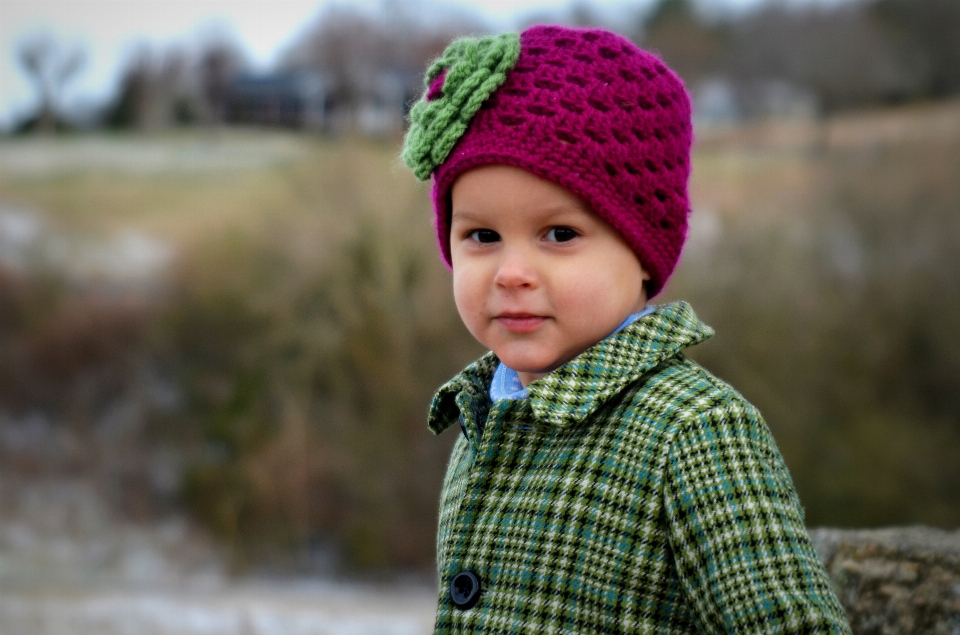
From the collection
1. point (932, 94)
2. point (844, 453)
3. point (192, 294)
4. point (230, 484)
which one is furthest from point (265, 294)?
point (932, 94)

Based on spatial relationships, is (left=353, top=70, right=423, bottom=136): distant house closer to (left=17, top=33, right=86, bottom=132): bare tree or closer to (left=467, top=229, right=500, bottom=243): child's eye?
(left=17, top=33, right=86, bottom=132): bare tree

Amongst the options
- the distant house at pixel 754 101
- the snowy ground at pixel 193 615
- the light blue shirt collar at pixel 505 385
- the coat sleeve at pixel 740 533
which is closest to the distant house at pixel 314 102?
the distant house at pixel 754 101

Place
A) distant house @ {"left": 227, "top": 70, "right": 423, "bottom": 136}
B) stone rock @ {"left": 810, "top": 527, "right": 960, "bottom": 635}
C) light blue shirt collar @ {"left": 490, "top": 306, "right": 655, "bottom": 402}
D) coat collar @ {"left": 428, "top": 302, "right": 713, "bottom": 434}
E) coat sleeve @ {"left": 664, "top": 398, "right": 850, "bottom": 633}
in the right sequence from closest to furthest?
coat sleeve @ {"left": 664, "top": 398, "right": 850, "bottom": 633} < coat collar @ {"left": 428, "top": 302, "right": 713, "bottom": 434} < light blue shirt collar @ {"left": 490, "top": 306, "right": 655, "bottom": 402} < stone rock @ {"left": 810, "top": 527, "right": 960, "bottom": 635} < distant house @ {"left": 227, "top": 70, "right": 423, "bottom": 136}

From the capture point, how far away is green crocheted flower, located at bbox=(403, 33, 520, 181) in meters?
1.25

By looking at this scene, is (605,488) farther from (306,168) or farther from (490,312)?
(306,168)

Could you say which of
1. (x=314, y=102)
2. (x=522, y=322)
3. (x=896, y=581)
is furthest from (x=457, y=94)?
(x=314, y=102)

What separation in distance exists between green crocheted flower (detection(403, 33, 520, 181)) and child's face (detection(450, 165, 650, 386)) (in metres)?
0.06

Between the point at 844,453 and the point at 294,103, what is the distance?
4527mm

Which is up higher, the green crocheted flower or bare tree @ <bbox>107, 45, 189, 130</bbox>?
bare tree @ <bbox>107, 45, 189, 130</bbox>

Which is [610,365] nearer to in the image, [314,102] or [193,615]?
[193,615]

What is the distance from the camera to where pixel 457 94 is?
126 centimetres

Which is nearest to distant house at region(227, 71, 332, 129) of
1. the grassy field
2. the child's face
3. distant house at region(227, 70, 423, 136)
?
distant house at region(227, 70, 423, 136)

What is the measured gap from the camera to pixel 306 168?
7.08 metres

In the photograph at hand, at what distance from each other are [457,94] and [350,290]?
5.32 m
